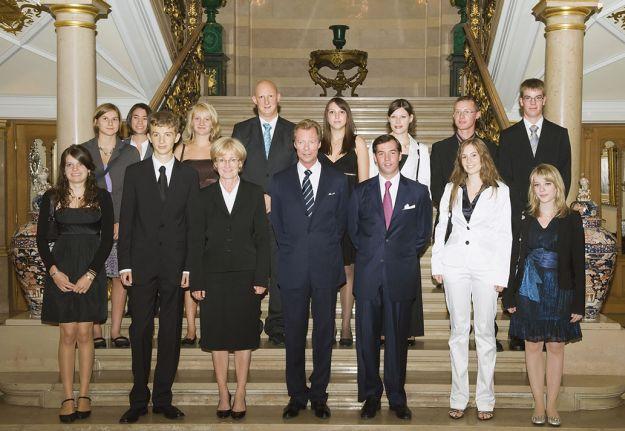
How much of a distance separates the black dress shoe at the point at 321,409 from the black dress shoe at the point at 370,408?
0.68 feet

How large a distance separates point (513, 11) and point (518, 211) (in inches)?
118

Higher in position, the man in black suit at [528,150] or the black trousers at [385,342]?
the man in black suit at [528,150]

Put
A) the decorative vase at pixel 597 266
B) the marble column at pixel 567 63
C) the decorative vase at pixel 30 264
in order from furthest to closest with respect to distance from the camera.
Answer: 1. the marble column at pixel 567 63
2. the decorative vase at pixel 30 264
3. the decorative vase at pixel 597 266

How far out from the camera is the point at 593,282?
620 cm

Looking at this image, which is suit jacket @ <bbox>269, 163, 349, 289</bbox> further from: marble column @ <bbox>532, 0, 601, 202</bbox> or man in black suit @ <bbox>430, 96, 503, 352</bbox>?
marble column @ <bbox>532, 0, 601, 202</bbox>

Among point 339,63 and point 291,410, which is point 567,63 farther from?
point 339,63

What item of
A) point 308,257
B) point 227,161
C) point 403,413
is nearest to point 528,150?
point 308,257

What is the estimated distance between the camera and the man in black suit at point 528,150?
19.0 ft

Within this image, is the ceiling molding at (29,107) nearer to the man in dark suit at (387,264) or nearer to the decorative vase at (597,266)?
the man in dark suit at (387,264)

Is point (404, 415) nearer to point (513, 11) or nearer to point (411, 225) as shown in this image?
point (411, 225)

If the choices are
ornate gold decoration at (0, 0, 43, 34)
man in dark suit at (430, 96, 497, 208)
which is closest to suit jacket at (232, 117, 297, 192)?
man in dark suit at (430, 96, 497, 208)

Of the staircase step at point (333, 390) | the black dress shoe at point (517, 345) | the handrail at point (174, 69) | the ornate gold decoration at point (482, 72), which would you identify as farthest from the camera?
the ornate gold decoration at point (482, 72)

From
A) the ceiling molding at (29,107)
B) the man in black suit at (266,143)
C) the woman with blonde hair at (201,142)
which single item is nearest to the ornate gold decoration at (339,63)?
the ceiling molding at (29,107)

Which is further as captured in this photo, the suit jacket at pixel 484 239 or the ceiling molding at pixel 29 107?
the ceiling molding at pixel 29 107
